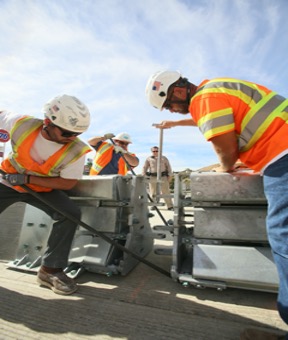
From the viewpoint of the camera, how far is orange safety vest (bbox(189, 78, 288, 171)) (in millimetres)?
1444

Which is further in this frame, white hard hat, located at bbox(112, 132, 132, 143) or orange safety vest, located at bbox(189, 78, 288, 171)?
white hard hat, located at bbox(112, 132, 132, 143)

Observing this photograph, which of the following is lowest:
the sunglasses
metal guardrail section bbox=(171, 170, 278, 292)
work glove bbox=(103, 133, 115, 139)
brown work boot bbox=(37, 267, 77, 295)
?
brown work boot bbox=(37, 267, 77, 295)

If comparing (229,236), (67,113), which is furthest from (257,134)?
(67,113)

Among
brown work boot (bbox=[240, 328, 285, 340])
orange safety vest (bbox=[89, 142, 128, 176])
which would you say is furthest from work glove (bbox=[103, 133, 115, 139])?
brown work boot (bbox=[240, 328, 285, 340])

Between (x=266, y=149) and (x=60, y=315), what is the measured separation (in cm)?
186

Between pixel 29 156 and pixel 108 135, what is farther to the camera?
pixel 108 135

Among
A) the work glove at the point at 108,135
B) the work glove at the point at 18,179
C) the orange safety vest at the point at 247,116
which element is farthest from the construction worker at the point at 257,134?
the work glove at the point at 108,135

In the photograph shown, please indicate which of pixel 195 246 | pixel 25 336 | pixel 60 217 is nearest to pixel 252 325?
pixel 195 246

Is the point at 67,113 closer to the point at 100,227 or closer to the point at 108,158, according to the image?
the point at 100,227

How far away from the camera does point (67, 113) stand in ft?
7.38

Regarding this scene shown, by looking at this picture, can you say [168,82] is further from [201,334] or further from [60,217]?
[201,334]

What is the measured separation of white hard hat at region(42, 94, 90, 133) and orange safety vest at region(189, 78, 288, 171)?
1.20 metres

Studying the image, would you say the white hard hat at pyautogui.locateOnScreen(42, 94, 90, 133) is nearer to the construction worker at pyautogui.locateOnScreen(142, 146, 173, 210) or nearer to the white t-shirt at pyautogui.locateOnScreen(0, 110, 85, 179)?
the white t-shirt at pyautogui.locateOnScreen(0, 110, 85, 179)

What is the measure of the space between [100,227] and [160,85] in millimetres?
1584
